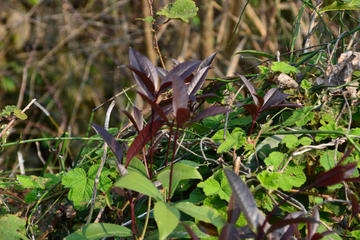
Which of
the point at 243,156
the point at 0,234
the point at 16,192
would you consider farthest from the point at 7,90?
the point at 243,156

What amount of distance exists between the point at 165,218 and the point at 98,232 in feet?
0.59

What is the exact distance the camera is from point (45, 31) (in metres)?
3.77

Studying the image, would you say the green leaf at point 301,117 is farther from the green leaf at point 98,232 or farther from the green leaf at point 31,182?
the green leaf at point 31,182

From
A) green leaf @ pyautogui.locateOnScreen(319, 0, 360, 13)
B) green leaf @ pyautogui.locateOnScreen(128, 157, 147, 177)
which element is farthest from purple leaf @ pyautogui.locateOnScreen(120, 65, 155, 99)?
green leaf @ pyautogui.locateOnScreen(319, 0, 360, 13)

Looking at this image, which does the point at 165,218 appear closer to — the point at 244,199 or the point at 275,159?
the point at 244,199

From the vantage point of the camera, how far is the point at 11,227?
659 millimetres

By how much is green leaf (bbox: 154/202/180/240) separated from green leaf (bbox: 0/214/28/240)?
42 centimetres

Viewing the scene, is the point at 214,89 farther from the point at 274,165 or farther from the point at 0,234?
the point at 0,234

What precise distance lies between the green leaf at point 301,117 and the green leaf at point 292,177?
11cm

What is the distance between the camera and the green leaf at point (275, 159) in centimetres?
64

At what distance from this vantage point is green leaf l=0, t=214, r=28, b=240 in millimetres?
643

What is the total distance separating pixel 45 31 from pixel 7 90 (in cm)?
92

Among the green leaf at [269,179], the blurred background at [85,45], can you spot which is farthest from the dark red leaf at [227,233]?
the blurred background at [85,45]

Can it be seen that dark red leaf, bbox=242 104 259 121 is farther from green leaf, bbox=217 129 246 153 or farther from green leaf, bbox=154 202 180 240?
green leaf, bbox=154 202 180 240
